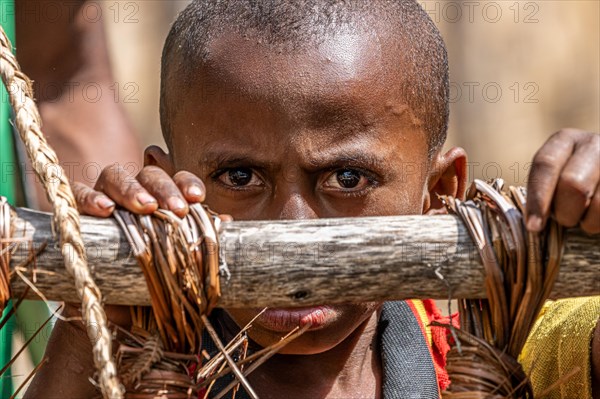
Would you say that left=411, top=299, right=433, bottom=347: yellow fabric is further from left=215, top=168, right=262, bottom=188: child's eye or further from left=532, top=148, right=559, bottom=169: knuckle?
left=532, top=148, right=559, bottom=169: knuckle

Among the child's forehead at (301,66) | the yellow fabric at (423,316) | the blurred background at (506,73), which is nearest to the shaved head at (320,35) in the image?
the child's forehead at (301,66)

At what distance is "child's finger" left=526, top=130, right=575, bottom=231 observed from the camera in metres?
1.14

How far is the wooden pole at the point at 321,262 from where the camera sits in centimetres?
113

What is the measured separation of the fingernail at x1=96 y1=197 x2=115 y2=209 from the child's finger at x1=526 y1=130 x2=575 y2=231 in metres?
0.50

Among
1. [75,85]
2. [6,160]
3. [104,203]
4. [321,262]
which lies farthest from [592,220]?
[75,85]

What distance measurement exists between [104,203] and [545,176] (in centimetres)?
54

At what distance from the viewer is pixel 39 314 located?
240 centimetres

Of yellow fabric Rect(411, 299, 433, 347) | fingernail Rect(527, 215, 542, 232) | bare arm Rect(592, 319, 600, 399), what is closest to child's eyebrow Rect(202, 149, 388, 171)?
yellow fabric Rect(411, 299, 433, 347)

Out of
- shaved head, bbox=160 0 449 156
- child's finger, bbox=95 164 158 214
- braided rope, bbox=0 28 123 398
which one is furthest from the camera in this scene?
shaved head, bbox=160 0 449 156

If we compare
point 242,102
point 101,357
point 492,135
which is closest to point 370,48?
point 242,102

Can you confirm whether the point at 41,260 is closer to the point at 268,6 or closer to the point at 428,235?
the point at 428,235

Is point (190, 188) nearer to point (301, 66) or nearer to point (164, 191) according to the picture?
point (164, 191)

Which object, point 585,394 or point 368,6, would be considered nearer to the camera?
point 585,394

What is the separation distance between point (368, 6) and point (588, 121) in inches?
143
